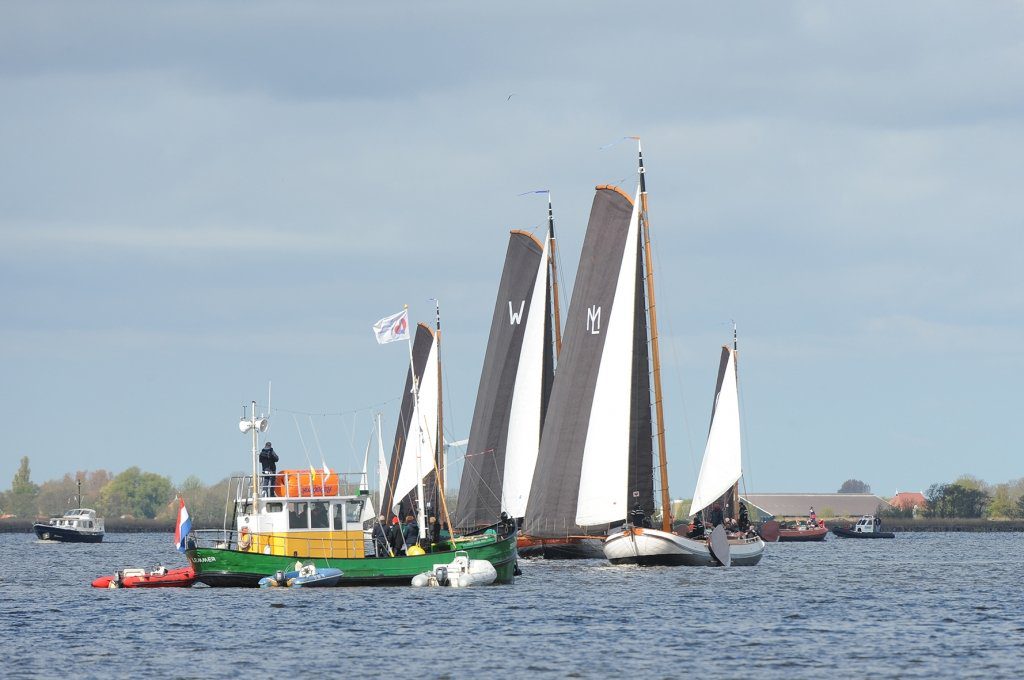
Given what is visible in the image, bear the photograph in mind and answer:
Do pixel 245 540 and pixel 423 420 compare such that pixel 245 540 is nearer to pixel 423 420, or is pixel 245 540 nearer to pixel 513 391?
pixel 513 391

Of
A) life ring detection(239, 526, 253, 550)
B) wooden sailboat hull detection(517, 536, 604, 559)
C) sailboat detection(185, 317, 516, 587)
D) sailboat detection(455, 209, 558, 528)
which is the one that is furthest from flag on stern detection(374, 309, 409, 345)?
sailboat detection(455, 209, 558, 528)

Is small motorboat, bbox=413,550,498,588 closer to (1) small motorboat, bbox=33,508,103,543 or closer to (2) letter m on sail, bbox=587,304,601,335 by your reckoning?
(2) letter m on sail, bbox=587,304,601,335

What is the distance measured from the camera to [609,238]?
81250mm

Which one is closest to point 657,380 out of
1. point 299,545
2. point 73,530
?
point 299,545

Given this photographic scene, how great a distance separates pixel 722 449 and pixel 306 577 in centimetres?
3686

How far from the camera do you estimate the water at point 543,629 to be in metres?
43.6

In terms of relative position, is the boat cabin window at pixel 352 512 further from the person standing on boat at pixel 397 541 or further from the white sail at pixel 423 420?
the white sail at pixel 423 420

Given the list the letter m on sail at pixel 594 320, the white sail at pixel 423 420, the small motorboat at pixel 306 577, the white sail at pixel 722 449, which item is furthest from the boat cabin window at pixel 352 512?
the white sail at pixel 423 420

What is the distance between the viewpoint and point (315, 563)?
64.0 metres

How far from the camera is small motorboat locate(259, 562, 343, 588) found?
63.3m

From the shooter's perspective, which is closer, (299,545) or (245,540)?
(299,545)

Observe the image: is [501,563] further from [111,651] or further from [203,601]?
[111,651]

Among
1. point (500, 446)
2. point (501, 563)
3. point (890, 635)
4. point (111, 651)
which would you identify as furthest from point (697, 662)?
point (500, 446)

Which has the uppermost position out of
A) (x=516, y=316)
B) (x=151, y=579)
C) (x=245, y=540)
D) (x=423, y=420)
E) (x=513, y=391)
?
(x=516, y=316)
